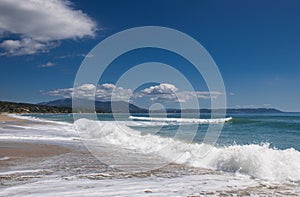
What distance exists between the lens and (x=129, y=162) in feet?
41.7

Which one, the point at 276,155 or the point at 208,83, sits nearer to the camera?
the point at 276,155

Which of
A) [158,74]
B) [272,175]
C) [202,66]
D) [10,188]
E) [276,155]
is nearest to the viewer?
[10,188]

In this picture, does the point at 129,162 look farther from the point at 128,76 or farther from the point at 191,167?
the point at 128,76

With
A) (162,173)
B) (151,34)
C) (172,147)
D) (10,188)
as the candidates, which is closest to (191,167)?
(162,173)

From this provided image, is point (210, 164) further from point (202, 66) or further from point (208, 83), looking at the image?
point (202, 66)

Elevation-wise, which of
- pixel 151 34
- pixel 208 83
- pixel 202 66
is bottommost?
A: pixel 208 83

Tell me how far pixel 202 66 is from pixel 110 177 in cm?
842

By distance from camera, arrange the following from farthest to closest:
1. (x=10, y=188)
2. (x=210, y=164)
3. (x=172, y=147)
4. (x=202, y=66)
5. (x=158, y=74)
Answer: (x=158, y=74)
(x=172, y=147)
(x=202, y=66)
(x=210, y=164)
(x=10, y=188)

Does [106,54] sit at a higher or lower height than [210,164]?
higher

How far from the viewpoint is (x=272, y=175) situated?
33.9ft

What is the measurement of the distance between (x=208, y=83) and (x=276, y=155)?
4529 mm

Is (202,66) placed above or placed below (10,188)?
above

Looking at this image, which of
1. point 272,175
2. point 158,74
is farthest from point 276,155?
point 158,74

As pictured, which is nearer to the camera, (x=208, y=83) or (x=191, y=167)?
(x=191, y=167)
